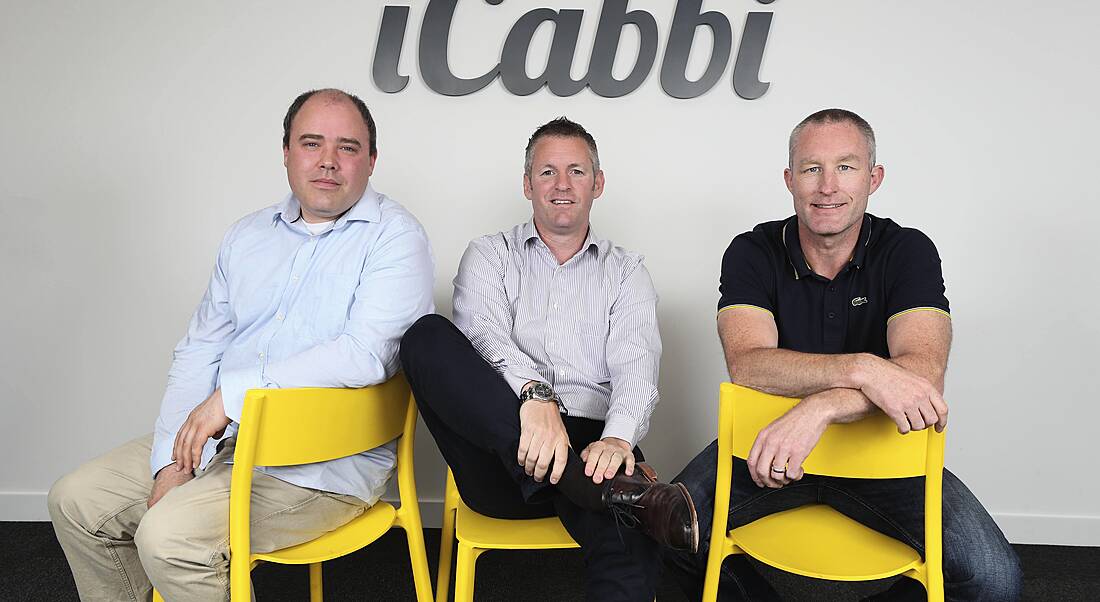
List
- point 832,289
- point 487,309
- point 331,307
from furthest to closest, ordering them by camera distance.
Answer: point 487,309
point 832,289
point 331,307

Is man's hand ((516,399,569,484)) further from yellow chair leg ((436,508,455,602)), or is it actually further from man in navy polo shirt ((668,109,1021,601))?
yellow chair leg ((436,508,455,602))

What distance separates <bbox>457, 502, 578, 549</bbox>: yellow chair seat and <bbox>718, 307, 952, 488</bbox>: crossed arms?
0.46 metres

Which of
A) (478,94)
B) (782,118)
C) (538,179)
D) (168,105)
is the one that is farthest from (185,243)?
(782,118)

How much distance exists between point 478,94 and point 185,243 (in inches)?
49.6

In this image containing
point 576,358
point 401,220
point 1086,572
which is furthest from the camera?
point 1086,572

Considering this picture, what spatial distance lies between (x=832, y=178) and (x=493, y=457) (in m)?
1.13

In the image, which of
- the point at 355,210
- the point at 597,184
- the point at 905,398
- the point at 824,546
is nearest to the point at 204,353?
the point at 355,210

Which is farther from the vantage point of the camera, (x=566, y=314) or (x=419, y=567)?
(x=566, y=314)

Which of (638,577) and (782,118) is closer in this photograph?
(638,577)

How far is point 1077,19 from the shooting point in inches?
122

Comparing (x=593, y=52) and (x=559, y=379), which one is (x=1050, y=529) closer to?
(x=559, y=379)

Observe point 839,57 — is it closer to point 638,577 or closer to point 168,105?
point 638,577

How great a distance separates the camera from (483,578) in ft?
8.89

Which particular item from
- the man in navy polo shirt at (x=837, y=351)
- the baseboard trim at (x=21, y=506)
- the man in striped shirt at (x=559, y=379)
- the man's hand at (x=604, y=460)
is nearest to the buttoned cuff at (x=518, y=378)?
the man in striped shirt at (x=559, y=379)
